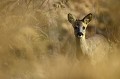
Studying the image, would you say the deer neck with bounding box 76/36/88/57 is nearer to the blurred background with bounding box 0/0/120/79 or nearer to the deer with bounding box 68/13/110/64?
the deer with bounding box 68/13/110/64

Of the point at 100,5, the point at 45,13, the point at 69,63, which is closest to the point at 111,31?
the point at 100,5

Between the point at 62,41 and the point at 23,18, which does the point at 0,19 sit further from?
the point at 62,41

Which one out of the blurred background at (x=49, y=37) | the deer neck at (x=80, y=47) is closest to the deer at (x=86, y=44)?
the deer neck at (x=80, y=47)

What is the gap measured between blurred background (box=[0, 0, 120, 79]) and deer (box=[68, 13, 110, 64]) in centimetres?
24

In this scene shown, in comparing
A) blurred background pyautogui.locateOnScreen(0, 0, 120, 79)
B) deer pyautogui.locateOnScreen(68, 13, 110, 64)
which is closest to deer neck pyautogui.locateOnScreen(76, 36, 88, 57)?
deer pyautogui.locateOnScreen(68, 13, 110, 64)

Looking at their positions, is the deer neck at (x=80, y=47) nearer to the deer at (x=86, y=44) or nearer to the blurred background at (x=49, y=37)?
the deer at (x=86, y=44)

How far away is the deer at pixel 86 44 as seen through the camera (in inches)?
475

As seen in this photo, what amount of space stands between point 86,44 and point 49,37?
292cm

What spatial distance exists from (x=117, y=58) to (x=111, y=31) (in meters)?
2.73

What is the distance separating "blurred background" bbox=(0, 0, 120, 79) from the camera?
12750mm

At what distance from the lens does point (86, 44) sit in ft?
40.8

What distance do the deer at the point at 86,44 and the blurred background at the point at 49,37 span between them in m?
0.24

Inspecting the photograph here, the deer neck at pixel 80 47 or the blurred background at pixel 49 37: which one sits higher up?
the blurred background at pixel 49 37

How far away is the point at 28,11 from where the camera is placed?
15.7 m
